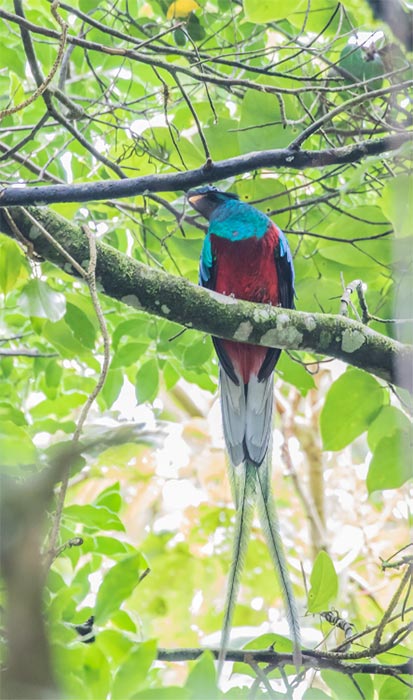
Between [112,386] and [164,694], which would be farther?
[112,386]

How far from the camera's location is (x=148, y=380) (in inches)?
110

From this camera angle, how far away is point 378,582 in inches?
242

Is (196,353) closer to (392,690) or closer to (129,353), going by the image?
(129,353)

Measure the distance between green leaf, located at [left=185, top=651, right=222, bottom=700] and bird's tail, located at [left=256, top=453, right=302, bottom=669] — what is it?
2.29 feet

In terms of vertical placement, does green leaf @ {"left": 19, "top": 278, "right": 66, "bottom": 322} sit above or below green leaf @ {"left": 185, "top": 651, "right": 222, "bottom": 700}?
above

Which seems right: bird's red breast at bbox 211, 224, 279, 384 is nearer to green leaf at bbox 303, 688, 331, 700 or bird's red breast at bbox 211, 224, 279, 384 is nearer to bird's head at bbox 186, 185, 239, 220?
bird's head at bbox 186, 185, 239, 220

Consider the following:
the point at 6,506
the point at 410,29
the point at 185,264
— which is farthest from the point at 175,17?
the point at 6,506

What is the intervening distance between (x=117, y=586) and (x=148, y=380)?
163cm

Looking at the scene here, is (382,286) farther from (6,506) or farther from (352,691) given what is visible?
(6,506)

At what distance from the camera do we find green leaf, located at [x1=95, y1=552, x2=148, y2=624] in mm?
1174

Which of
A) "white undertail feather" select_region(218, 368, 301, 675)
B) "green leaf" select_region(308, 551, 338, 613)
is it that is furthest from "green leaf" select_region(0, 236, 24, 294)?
"green leaf" select_region(308, 551, 338, 613)

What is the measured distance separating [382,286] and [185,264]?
69 cm

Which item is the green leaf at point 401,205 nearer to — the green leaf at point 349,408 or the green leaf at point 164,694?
the green leaf at point 349,408

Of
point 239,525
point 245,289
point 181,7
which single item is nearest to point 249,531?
point 239,525
